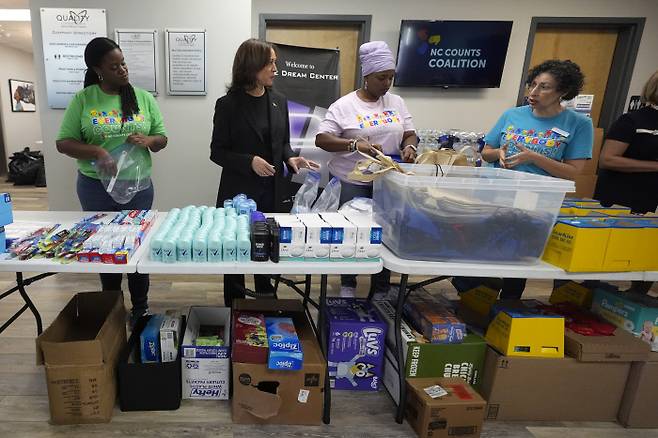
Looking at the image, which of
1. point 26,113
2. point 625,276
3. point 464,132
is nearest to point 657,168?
point 625,276

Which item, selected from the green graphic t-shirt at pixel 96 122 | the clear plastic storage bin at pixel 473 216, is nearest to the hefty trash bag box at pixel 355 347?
the clear plastic storage bin at pixel 473 216

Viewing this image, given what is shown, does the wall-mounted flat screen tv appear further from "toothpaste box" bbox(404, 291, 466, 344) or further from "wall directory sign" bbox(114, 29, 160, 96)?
"toothpaste box" bbox(404, 291, 466, 344)

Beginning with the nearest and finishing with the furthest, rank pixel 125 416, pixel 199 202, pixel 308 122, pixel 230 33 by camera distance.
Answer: pixel 125 416, pixel 230 33, pixel 199 202, pixel 308 122

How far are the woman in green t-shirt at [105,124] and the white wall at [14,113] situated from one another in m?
→ 7.19

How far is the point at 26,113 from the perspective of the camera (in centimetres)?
834

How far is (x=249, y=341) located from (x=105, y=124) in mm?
1282

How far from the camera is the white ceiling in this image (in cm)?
491

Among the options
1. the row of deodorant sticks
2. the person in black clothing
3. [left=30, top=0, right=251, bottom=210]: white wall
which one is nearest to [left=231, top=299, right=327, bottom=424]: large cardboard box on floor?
the row of deodorant sticks

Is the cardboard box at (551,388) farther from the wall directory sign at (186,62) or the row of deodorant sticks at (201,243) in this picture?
the wall directory sign at (186,62)

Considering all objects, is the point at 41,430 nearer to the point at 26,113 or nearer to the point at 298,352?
the point at 298,352

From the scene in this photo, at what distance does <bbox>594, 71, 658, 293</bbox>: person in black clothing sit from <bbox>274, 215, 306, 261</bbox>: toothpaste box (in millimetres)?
1785

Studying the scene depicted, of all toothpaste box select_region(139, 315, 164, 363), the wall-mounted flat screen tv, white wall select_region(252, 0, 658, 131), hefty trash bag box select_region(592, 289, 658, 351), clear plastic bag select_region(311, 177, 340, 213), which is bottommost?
toothpaste box select_region(139, 315, 164, 363)

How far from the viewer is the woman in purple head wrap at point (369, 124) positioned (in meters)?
1.97

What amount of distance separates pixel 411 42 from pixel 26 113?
28.5 feet
